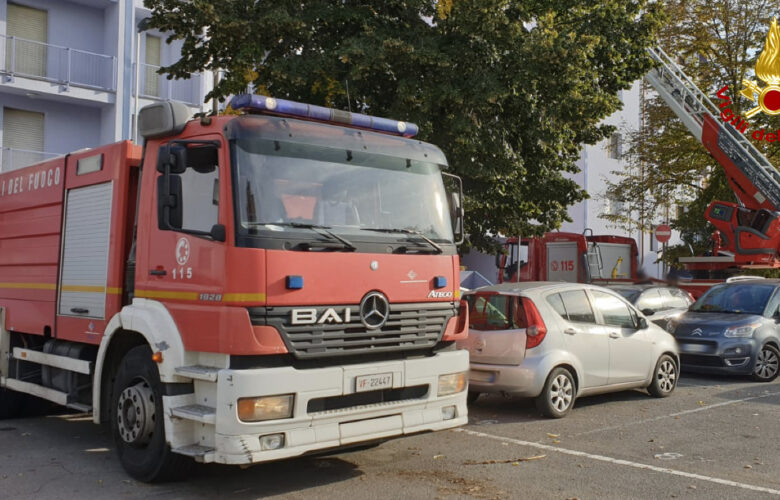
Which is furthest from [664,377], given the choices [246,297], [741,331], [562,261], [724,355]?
[562,261]

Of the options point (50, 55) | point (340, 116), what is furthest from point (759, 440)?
point (50, 55)

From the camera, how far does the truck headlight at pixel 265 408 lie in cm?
526

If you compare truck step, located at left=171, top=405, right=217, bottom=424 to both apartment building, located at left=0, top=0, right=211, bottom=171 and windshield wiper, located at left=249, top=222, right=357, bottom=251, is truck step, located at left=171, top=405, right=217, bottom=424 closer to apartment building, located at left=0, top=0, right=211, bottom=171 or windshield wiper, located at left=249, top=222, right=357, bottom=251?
windshield wiper, located at left=249, top=222, right=357, bottom=251

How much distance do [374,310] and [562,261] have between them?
16.4 meters

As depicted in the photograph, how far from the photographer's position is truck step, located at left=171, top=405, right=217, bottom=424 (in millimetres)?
5328

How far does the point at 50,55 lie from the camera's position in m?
21.1

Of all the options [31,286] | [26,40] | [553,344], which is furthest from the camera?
[26,40]

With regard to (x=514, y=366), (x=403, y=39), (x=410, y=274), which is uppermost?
(x=403, y=39)

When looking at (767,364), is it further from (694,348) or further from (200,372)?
(200,372)

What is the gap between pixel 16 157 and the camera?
67.4 ft

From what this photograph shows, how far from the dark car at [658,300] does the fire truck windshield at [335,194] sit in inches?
321

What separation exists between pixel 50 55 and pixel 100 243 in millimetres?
16572

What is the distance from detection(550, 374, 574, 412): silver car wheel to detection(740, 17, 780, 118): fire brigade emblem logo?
52.3ft

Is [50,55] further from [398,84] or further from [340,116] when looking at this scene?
[340,116]
